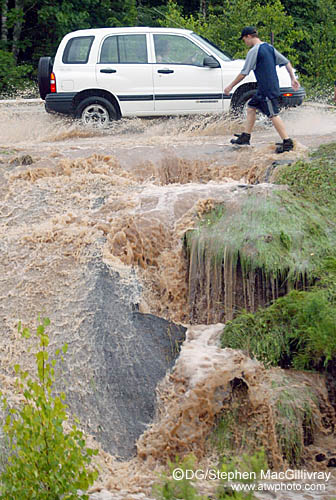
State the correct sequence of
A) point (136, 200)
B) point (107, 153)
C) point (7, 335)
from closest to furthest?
point (7, 335)
point (136, 200)
point (107, 153)

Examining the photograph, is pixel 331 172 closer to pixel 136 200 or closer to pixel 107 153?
pixel 136 200

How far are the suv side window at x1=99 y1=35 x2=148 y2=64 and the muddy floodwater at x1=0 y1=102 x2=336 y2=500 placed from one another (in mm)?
1010

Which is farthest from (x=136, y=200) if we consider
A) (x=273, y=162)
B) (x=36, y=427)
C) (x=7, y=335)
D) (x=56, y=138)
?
(x=36, y=427)

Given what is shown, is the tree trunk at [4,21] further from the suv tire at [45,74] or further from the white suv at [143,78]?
the white suv at [143,78]

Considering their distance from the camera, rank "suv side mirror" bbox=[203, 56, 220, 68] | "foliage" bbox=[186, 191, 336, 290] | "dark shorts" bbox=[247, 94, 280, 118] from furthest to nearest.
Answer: "suv side mirror" bbox=[203, 56, 220, 68], "dark shorts" bbox=[247, 94, 280, 118], "foliage" bbox=[186, 191, 336, 290]

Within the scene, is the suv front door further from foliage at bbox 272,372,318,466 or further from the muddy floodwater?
foliage at bbox 272,372,318,466

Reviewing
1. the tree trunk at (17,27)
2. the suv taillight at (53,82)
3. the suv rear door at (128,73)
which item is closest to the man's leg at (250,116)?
Result: the suv rear door at (128,73)

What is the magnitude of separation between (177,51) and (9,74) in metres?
7.82

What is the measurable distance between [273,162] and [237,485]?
6.22 metres

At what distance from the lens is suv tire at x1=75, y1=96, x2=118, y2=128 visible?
12258 millimetres

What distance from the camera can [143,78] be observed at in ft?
40.2

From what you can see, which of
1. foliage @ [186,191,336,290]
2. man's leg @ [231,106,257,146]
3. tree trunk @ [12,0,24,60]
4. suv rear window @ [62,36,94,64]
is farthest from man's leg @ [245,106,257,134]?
tree trunk @ [12,0,24,60]

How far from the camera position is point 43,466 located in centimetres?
398

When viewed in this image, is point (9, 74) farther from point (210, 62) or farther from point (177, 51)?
point (210, 62)
